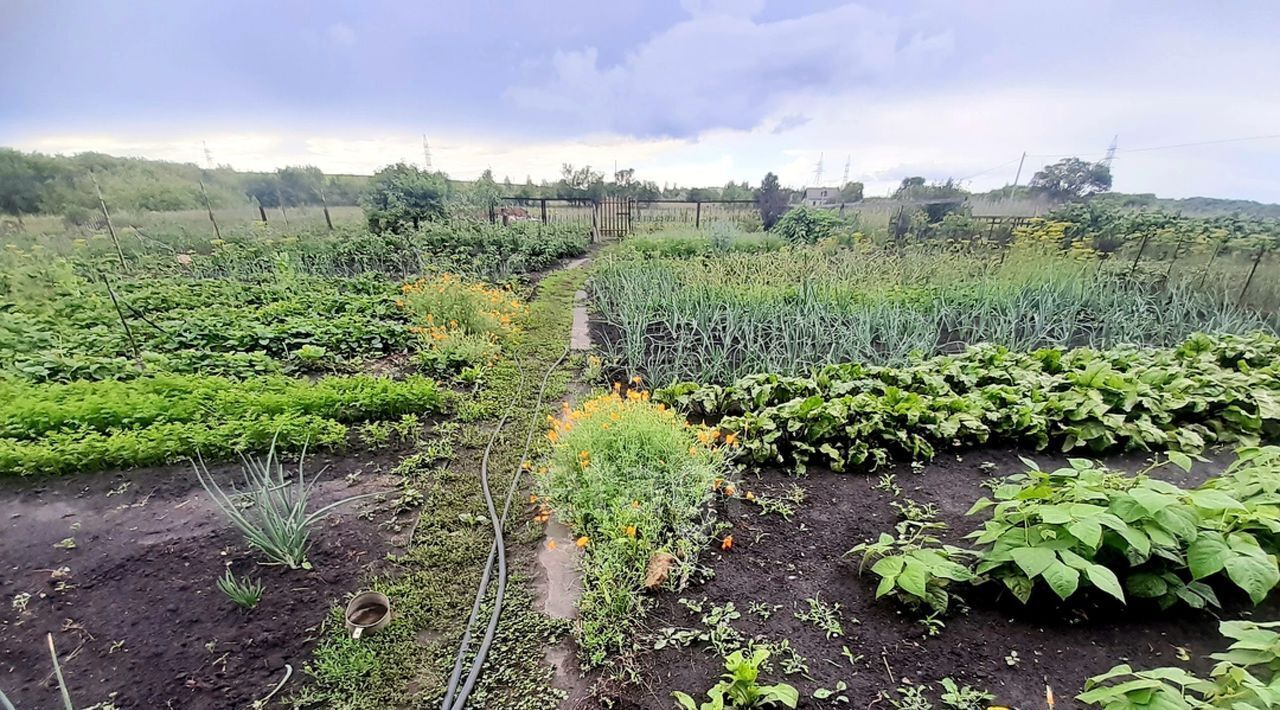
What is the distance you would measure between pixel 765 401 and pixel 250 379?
11.9 feet

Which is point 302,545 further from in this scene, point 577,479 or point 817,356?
point 817,356

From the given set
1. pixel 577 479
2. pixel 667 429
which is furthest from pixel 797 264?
pixel 577 479

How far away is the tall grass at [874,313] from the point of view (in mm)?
3541

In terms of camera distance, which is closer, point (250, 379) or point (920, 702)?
point (920, 702)

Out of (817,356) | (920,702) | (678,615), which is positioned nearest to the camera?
(920,702)

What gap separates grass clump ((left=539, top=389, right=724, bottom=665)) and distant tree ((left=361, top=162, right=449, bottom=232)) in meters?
8.44

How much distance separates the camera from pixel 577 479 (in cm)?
215

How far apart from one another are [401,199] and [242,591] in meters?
9.45

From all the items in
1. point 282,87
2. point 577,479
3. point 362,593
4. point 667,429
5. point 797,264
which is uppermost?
point 282,87

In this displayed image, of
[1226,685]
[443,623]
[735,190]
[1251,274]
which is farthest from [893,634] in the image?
[735,190]

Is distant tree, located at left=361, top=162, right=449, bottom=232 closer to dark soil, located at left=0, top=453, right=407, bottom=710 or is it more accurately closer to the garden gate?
the garden gate

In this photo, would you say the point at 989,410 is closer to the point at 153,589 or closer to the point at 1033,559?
the point at 1033,559

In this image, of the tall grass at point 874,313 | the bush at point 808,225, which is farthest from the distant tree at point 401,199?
the bush at point 808,225

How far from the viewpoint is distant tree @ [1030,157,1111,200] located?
23.5 ft
